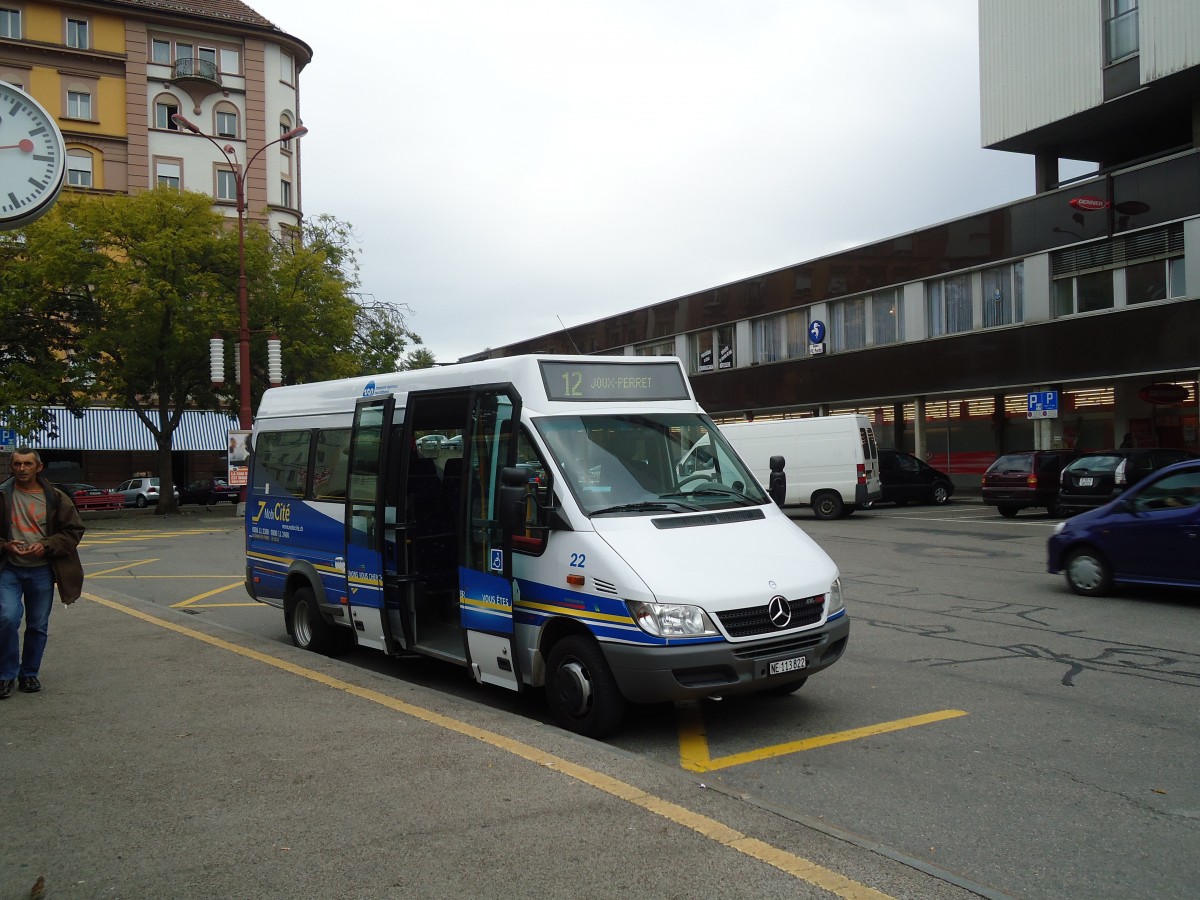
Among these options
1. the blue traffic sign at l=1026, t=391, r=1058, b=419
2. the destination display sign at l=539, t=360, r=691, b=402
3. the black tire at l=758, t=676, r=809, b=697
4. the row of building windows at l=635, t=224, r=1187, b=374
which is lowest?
the black tire at l=758, t=676, r=809, b=697

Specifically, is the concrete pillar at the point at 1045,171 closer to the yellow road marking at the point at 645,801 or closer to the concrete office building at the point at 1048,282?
the concrete office building at the point at 1048,282

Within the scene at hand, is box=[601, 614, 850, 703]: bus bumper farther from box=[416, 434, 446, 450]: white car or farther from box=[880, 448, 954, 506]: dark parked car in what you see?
box=[880, 448, 954, 506]: dark parked car

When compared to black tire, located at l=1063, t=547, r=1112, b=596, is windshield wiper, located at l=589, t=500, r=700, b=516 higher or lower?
higher

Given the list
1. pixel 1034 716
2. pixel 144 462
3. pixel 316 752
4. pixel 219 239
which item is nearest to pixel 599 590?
pixel 316 752

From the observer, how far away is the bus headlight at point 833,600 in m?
6.55

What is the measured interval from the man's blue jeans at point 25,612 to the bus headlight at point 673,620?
4.21 m

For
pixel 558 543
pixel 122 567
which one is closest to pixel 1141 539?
pixel 558 543

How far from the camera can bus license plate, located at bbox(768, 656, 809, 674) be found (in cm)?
619

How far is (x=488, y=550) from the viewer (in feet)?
23.4

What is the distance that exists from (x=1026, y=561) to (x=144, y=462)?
45.1m

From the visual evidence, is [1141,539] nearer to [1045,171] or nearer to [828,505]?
[828,505]

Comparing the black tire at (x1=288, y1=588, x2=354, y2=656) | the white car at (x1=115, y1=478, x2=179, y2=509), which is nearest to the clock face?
the black tire at (x1=288, y1=588, x2=354, y2=656)

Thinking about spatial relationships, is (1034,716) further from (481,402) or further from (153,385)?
(153,385)

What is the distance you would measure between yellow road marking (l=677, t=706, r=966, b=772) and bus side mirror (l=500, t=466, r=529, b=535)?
1739 millimetres
